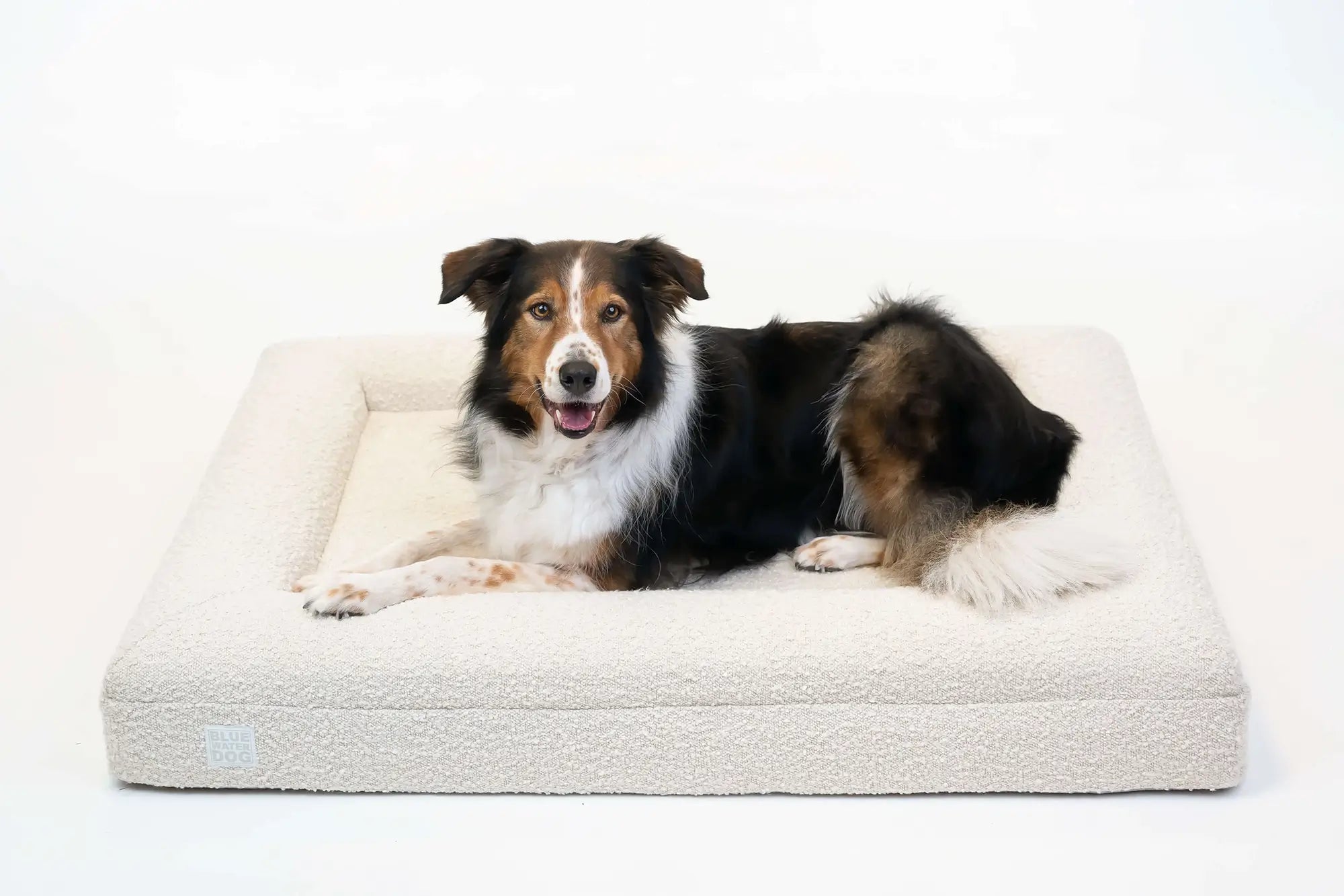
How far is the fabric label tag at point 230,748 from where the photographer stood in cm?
408

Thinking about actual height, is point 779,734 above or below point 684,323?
below

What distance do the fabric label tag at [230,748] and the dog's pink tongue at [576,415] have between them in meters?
1.15

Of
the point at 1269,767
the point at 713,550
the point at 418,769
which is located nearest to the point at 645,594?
the point at 713,550

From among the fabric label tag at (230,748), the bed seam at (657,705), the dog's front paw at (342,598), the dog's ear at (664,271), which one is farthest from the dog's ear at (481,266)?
the fabric label tag at (230,748)

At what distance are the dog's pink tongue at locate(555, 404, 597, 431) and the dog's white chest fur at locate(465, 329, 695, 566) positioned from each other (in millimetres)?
281

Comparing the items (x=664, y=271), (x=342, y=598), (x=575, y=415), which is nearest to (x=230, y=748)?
(x=342, y=598)

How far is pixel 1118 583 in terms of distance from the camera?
4.34 meters

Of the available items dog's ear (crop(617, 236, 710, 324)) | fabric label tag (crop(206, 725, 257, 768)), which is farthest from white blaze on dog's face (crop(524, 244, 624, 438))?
fabric label tag (crop(206, 725, 257, 768))

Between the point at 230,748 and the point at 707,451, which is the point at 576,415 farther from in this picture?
the point at 230,748

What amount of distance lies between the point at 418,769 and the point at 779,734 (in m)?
0.94

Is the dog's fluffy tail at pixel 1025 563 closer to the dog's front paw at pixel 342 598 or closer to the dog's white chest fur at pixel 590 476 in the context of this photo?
the dog's white chest fur at pixel 590 476

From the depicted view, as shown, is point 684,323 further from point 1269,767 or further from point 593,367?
point 1269,767

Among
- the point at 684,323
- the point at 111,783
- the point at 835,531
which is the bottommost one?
the point at 111,783

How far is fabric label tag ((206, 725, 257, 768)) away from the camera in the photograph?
408 centimetres
